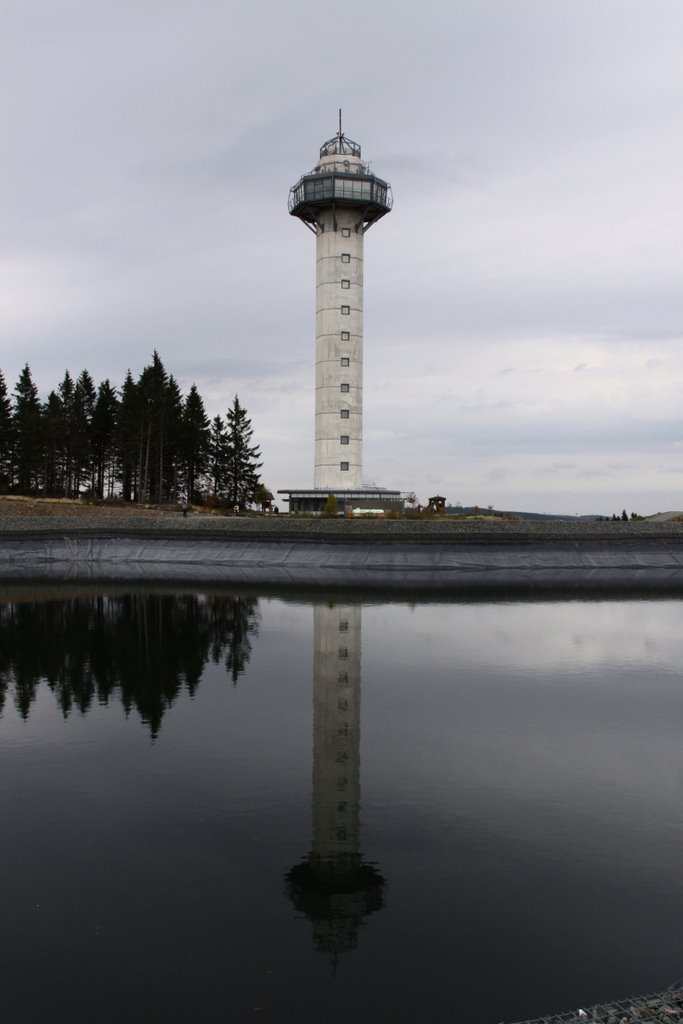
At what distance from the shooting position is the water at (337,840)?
813 cm

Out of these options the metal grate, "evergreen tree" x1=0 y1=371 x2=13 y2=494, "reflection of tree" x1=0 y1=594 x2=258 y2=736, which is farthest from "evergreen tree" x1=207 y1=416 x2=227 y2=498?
the metal grate

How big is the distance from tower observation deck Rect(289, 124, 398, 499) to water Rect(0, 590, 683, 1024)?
53.6m

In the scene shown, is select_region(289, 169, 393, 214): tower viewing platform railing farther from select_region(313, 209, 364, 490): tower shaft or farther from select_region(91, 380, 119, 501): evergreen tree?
select_region(91, 380, 119, 501): evergreen tree

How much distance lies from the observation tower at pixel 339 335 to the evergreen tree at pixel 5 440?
37.7 m

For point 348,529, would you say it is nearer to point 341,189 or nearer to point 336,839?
point 341,189

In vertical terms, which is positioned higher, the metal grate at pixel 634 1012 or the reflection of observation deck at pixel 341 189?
the reflection of observation deck at pixel 341 189

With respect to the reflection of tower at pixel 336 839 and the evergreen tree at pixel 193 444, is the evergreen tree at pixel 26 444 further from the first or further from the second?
the reflection of tower at pixel 336 839

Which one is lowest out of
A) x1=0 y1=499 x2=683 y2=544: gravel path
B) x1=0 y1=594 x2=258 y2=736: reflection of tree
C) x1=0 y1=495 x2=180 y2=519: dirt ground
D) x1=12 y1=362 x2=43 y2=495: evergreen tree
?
x1=0 y1=594 x2=258 y2=736: reflection of tree

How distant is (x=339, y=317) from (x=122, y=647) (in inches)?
2163

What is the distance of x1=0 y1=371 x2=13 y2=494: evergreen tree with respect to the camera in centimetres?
8988

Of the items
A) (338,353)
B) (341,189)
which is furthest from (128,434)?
(341,189)

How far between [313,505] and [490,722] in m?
59.9

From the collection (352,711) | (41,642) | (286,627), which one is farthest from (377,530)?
(352,711)

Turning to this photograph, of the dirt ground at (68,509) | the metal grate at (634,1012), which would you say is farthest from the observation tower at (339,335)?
the metal grate at (634,1012)
